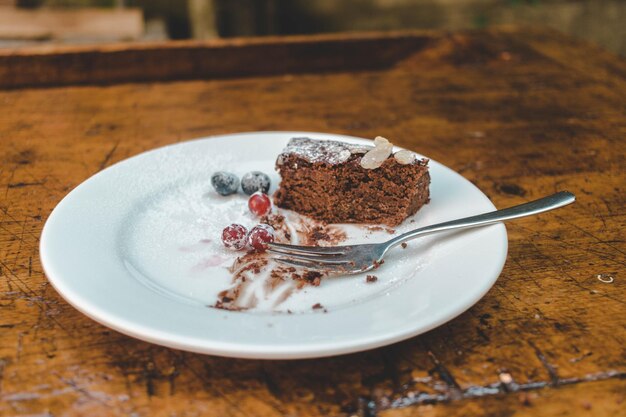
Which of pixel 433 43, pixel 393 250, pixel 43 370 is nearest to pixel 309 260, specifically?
pixel 393 250

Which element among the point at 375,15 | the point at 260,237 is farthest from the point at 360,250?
the point at 375,15

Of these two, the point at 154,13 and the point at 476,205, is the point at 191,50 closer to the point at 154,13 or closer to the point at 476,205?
the point at 476,205

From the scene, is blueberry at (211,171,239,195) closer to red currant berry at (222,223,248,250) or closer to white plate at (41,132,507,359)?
white plate at (41,132,507,359)

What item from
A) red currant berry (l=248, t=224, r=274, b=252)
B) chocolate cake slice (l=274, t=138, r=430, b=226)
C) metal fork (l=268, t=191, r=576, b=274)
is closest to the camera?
metal fork (l=268, t=191, r=576, b=274)

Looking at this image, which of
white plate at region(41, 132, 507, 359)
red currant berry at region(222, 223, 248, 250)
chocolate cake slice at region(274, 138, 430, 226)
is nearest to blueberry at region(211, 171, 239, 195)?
white plate at region(41, 132, 507, 359)

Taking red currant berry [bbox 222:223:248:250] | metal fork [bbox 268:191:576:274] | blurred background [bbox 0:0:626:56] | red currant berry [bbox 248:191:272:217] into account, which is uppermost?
metal fork [bbox 268:191:576:274]

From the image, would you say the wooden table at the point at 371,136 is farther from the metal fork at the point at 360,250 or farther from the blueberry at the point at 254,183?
the blueberry at the point at 254,183

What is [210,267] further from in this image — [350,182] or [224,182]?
[350,182]

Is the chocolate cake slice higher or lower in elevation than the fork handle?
lower
